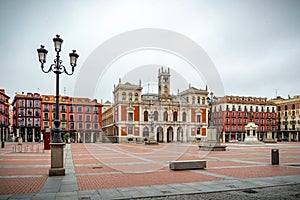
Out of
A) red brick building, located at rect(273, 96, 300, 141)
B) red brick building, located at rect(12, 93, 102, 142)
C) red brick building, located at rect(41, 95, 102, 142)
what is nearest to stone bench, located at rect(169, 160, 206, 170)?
red brick building, located at rect(12, 93, 102, 142)

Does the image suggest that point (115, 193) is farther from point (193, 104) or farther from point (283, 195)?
point (193, 104)

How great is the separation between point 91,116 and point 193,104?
2545 centimetres

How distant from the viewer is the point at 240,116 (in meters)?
74.4

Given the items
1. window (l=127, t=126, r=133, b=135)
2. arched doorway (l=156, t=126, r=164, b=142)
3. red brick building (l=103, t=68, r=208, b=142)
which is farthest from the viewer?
arched doorway (l=156, t=126, r=164, b=142)

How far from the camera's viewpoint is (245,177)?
9977mm

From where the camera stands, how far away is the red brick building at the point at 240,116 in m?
72.5

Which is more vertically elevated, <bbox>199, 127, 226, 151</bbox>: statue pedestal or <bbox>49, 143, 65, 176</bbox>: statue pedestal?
<bbox>49, 143, 65, 176</bbox>: statue pedestal

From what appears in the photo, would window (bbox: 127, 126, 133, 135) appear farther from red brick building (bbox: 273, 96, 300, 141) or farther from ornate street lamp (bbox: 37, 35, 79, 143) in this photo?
red brick building (bbox: 273, 96, 300, 141)

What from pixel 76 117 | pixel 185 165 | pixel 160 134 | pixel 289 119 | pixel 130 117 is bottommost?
pixel 160 134

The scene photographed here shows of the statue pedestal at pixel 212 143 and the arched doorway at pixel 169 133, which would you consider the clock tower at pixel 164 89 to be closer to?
the arched doorway at pixel 169 133

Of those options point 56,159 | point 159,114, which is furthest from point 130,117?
point 56,159

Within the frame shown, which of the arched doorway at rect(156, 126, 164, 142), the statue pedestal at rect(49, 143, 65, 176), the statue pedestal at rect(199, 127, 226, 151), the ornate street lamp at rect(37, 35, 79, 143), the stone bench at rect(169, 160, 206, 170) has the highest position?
the ornate street lamp at rect(37, 35, 79, 143)

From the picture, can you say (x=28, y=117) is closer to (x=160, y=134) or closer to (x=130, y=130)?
(x=130, y=130)

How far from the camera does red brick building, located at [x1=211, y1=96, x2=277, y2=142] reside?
72500 millimetres
